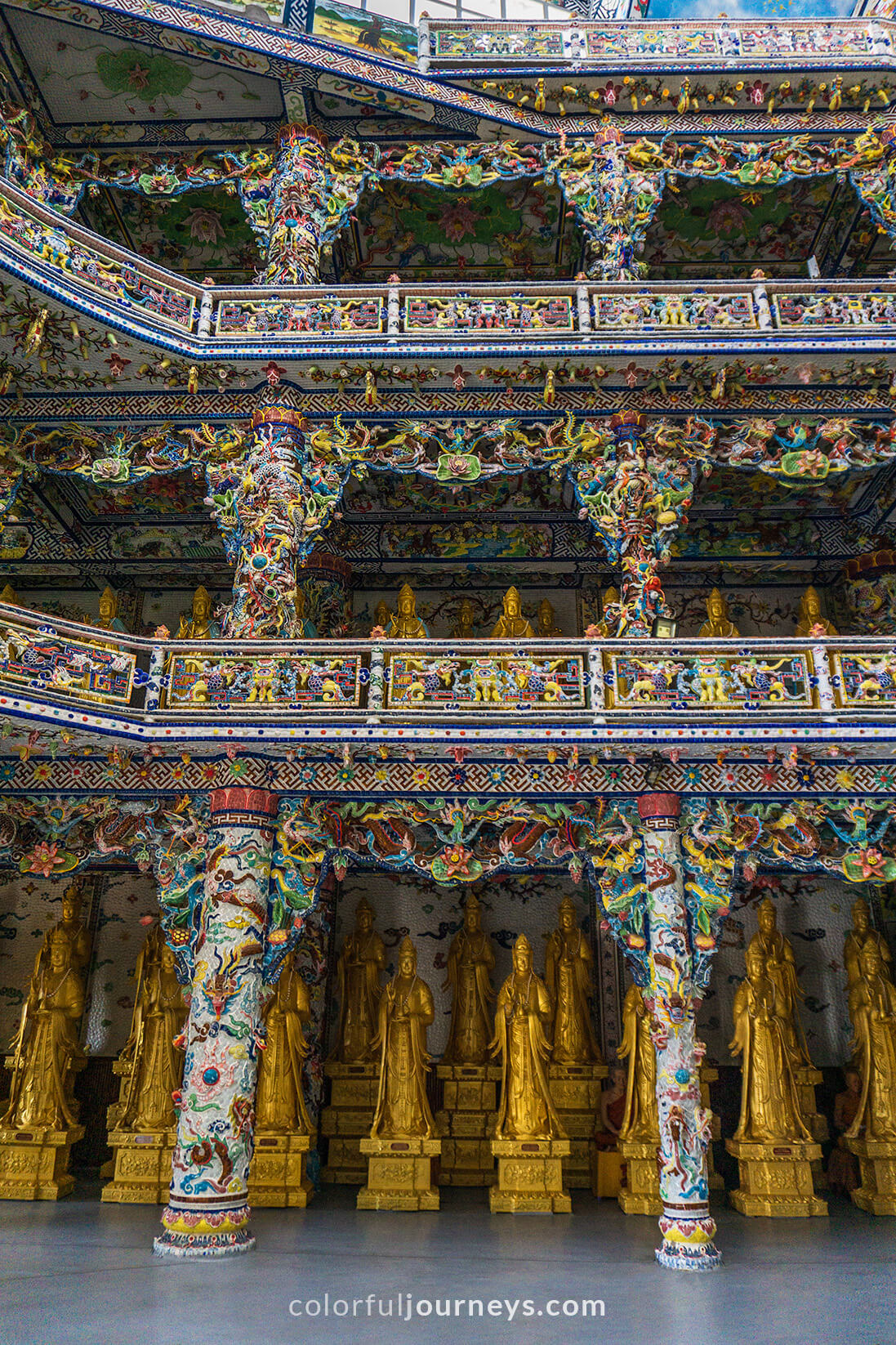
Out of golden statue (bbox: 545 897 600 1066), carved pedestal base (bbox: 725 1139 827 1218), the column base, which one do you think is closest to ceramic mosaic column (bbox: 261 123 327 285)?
golden statue (bbox: 545 897 600 1066)

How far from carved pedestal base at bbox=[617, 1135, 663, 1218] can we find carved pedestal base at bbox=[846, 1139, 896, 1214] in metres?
2.10

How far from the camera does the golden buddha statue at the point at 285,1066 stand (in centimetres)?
931

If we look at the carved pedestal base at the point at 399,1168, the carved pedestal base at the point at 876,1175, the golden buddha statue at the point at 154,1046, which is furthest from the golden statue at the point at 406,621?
the carved pedestal base at the point at 876,1175

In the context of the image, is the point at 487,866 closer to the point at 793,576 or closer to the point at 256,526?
the point at 256,526

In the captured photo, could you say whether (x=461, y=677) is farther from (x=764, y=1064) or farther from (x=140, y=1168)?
(x=140, y=1168)

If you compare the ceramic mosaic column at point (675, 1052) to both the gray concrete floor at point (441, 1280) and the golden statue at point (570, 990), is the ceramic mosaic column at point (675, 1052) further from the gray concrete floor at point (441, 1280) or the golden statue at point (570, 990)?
the golden statue at point (570, 990)

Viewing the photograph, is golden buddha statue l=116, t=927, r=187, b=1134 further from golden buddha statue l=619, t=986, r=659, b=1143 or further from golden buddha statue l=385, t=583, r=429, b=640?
golden buddha statue l=619, t=986, r=659, b=1143

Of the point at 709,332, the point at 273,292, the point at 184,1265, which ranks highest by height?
the point at 273,292

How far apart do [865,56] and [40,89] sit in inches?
359

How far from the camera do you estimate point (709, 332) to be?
8766 mm

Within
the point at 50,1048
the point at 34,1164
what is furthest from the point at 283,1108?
the point at 50,1048

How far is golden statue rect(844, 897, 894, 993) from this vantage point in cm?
999

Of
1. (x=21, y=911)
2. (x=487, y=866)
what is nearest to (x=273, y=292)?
(x=487, y=866)

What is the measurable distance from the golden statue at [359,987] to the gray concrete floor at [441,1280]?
5.63ft
